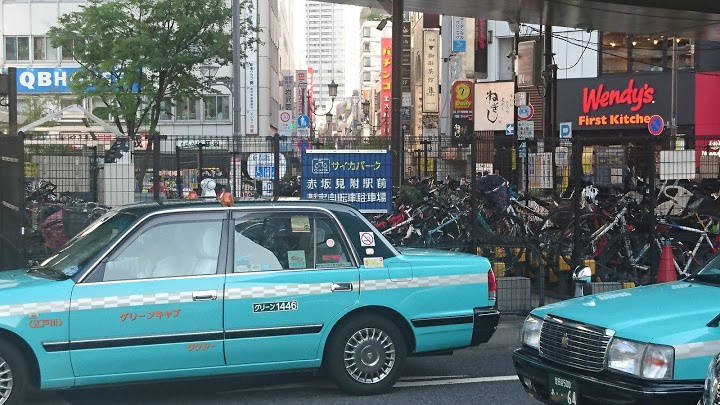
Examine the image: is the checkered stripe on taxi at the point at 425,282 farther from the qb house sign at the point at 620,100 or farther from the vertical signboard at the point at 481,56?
the vertical signboard at the point at 481,56

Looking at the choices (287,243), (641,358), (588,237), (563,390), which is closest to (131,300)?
(287,243)

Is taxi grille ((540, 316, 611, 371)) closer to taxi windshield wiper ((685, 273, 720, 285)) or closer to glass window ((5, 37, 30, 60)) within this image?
taxi windshield wiper ((685, 273, 720, 285))

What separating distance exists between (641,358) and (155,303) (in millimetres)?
3664

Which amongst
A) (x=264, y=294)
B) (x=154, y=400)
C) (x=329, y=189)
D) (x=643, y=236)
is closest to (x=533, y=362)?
(x=264, y=294)

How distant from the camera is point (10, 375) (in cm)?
652

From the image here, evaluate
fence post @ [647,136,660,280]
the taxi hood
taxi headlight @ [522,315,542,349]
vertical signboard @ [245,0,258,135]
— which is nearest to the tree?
vertical signboard @ [245,0,258,135]

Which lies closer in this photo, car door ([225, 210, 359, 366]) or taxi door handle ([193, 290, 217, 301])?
taxi door handle ([193, 290, 217, 301])

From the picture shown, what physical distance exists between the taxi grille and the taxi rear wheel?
3866 mm

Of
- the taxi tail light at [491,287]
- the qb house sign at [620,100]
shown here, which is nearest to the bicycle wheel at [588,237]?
the taxi tail light at [491,287]

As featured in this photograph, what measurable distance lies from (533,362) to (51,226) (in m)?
7.75

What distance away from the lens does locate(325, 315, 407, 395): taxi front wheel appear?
24.1 ft

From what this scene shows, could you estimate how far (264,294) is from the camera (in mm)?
7105

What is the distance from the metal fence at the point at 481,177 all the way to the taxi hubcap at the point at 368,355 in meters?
3.85

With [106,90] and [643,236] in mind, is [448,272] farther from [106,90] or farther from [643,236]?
[106,90]
